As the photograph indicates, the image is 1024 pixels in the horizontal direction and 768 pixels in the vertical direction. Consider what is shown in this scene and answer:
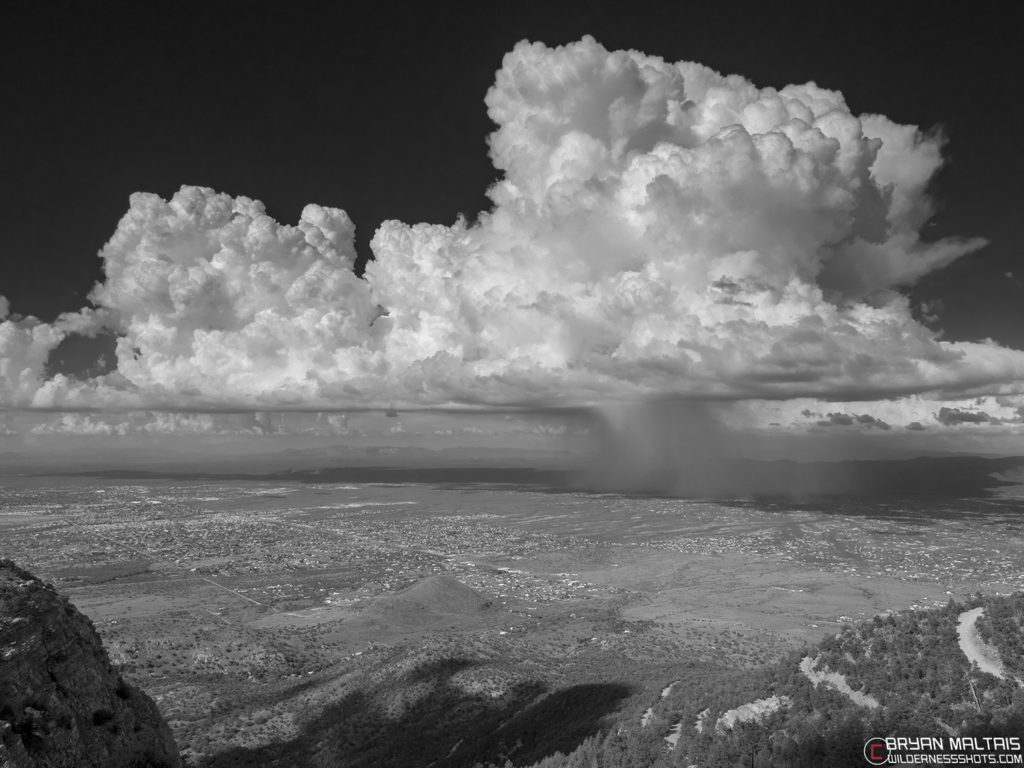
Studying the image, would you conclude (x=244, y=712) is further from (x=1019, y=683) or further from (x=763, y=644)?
(x=763, y=644)

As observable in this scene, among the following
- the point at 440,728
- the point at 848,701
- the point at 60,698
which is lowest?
the point at 440,728

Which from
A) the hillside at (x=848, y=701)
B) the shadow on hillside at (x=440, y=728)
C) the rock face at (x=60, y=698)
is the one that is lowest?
the shadow on hillside at (x=440, y=728)

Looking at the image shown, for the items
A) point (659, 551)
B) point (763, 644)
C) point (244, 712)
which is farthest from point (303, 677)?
point (659, 551)
